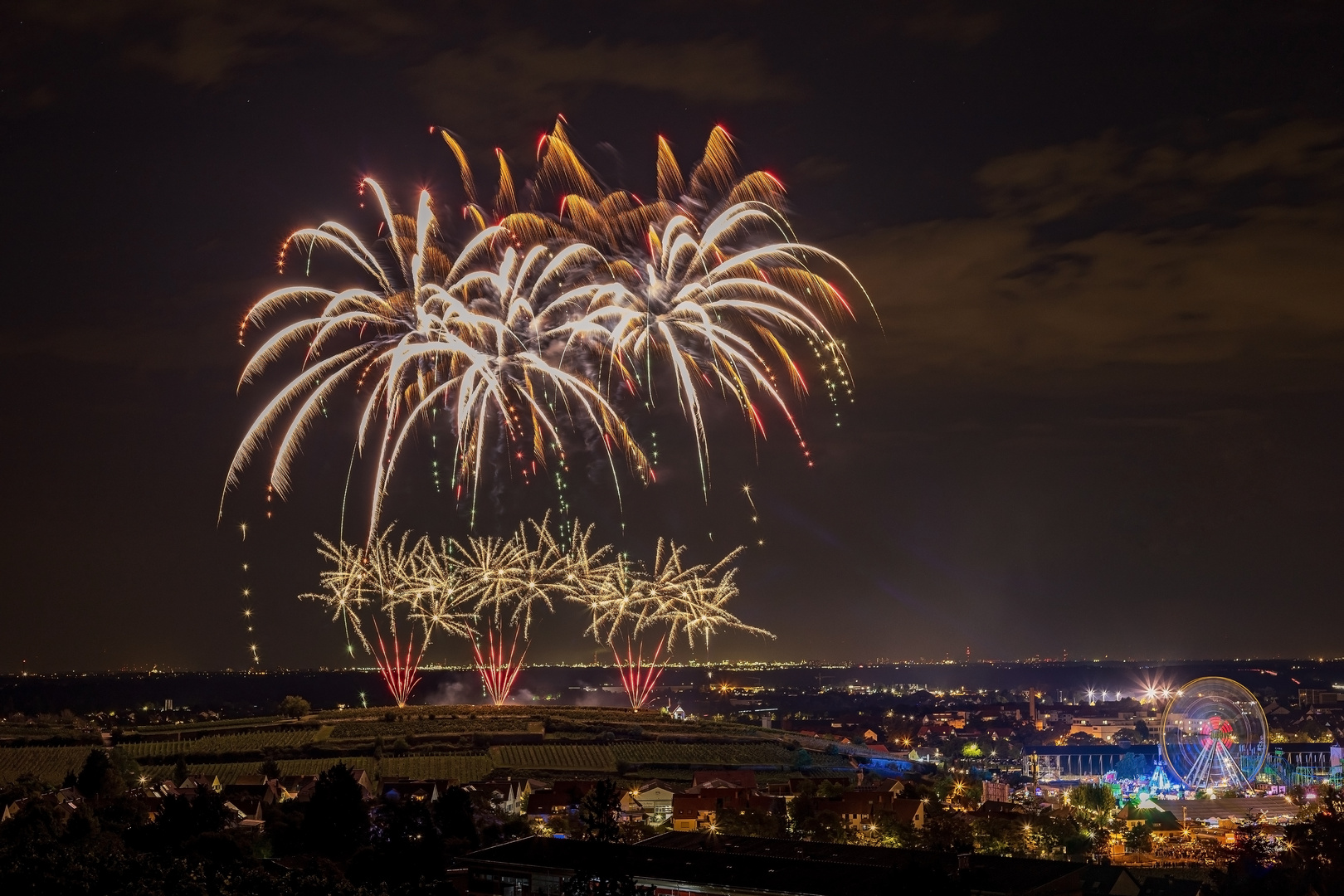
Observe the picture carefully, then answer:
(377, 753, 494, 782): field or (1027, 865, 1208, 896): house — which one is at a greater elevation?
(377, 753, 494, 782): field

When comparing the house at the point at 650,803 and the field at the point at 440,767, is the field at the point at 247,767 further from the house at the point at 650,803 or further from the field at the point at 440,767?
the house at the point at 650,803

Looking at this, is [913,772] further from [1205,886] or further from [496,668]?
[1205,886]

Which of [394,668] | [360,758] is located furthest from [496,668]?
[360,758]

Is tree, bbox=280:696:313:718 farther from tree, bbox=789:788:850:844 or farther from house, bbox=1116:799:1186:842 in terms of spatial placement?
house, bbox=1116:799:1186:842

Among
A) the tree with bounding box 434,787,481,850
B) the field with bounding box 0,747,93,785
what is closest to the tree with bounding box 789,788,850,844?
the tree with bounding box 434,787,481,850

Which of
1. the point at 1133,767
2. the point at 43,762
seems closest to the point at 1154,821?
the point at 1133,767

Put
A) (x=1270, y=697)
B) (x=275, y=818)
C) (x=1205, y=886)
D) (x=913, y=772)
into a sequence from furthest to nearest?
(x=1270, y=697) < (x=913, y=772) < (x=275, y=818) < (x=1205, y=886)
